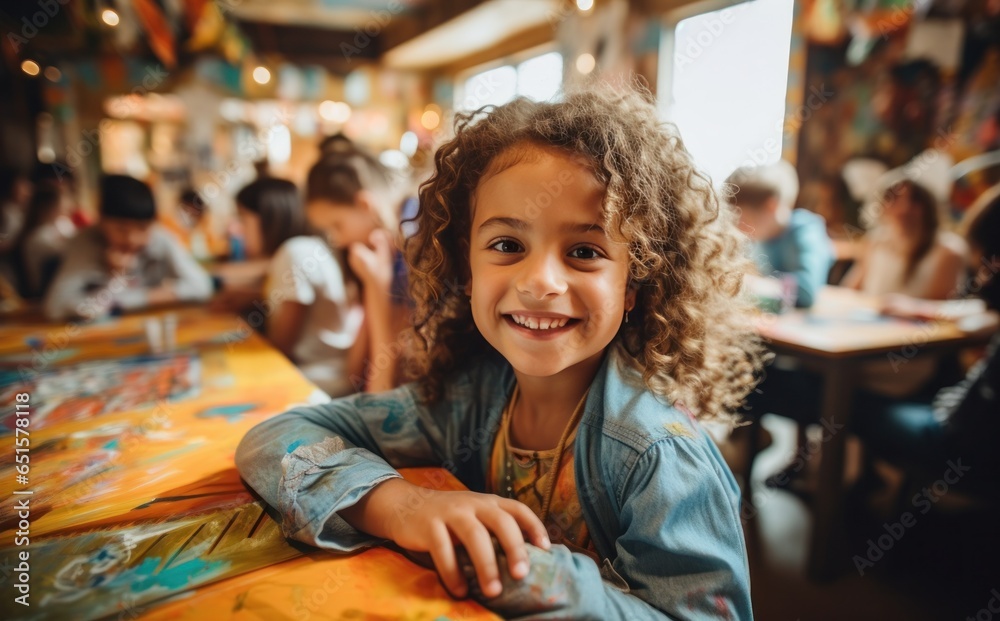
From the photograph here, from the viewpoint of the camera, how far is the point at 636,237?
832 millimetres

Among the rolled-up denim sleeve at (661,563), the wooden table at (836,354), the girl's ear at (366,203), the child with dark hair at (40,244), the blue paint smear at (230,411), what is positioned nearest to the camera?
the rolled-up denim sleeve at (661,563)

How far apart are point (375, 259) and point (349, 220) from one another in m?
0.21

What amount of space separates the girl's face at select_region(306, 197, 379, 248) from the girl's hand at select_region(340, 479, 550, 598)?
149cm

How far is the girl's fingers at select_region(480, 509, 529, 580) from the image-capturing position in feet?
2.02

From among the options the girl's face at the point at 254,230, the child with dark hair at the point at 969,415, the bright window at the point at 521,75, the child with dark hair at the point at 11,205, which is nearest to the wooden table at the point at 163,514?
the girl's face at the point at 254,230

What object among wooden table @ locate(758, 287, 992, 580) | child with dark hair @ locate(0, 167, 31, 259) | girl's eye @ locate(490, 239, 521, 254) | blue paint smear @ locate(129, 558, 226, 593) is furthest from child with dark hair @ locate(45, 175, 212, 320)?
wooden table @ locate(758, 287, 992, 580)

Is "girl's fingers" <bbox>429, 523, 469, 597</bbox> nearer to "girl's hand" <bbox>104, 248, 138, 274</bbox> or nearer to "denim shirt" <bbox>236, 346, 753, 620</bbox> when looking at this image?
"denim shirt" <bbox>236, 346, 753, 620</bbox>

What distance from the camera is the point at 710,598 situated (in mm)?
663

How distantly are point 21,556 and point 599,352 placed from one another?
33.3 inches

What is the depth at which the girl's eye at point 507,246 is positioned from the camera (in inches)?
33.6

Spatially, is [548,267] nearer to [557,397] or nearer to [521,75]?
[557,397]

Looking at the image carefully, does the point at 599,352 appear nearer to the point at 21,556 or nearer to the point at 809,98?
the point at 21,556

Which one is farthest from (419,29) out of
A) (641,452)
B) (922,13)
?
(641,452)

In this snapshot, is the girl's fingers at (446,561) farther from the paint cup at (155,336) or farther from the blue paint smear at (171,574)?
the paint cup at (155,336)
